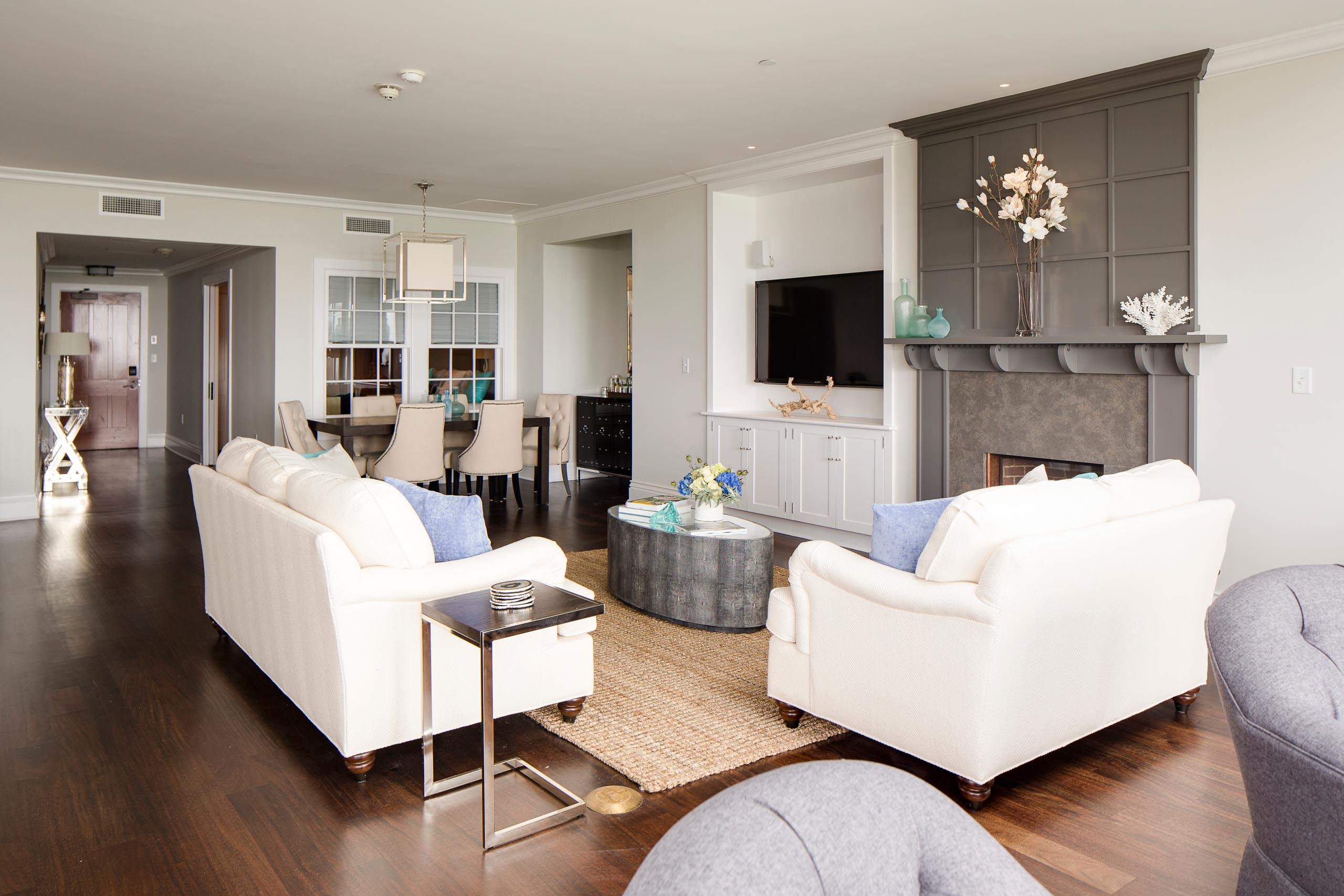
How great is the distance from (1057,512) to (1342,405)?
2352 millimetres

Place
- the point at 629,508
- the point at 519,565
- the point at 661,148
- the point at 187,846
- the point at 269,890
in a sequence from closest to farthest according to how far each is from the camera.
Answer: the point at 269,890, the point at 187,846, the point at 519,565, the point at 629,508, the point at 661,148

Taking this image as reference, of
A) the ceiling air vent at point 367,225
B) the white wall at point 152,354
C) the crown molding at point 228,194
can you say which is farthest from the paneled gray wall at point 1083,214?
the white wall at point 152,354

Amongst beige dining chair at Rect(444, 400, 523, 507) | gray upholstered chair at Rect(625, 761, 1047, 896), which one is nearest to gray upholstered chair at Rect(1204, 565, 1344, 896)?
gray upholstered chair at Rect(625, 761, 1047, 896)

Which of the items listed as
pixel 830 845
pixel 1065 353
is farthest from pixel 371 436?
pixel 830 845

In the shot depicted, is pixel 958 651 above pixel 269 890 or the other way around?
above

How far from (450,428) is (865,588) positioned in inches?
215

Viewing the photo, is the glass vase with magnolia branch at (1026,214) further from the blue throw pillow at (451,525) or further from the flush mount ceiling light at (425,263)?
the flush mount ceiling light at (425,263)

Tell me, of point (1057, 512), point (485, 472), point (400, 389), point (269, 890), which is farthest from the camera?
point (400, 389)

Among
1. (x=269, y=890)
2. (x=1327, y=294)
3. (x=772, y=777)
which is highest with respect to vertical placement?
(x=1327, y=294)

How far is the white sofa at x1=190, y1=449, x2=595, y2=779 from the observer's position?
8.86 ft

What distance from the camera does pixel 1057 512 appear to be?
2740 millimetres

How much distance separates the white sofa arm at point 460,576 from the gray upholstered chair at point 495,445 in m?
4.51

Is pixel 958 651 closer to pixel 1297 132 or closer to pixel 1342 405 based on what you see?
pixel 1342 405

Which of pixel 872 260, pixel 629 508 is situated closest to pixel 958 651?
pixel 629 508
